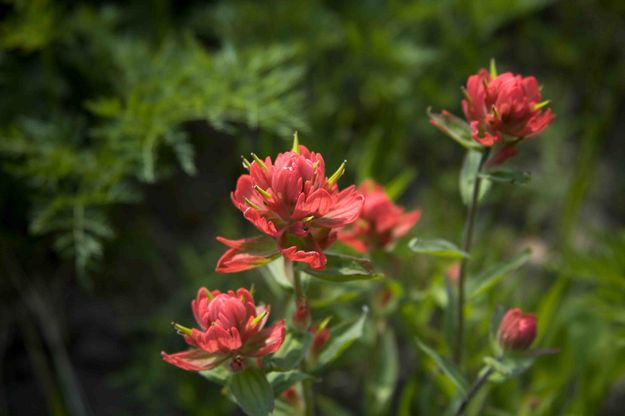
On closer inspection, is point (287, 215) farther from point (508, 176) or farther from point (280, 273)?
point (508, 176)

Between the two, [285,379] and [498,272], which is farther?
[498,272]

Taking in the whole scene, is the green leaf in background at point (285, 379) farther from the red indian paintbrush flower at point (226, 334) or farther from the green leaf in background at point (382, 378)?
the green leaf in background at point (382, 378)

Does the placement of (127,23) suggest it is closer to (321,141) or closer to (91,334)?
(321,141)

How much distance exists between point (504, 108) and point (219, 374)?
0.46 metres

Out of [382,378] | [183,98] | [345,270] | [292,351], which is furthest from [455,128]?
[183,98]

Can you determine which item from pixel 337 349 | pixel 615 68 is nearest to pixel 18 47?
pixel 337 349

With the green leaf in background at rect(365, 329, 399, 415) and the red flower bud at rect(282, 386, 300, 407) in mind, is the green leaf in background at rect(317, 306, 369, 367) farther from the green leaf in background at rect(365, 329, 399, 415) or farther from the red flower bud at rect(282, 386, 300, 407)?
the green leaf in background at rect(365, 329, 399, 415)

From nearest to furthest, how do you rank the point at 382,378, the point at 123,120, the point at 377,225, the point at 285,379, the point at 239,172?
the point at 285,379, the point at 377,225, the point at 382,378, the point at 123,120, the point at 239,172

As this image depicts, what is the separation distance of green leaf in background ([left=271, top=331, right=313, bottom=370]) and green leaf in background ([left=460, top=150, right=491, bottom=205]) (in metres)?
0.29

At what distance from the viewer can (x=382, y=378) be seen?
132 cm

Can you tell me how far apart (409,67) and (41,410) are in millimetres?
1178

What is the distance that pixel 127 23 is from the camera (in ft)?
6.43

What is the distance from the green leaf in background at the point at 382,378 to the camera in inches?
51.3

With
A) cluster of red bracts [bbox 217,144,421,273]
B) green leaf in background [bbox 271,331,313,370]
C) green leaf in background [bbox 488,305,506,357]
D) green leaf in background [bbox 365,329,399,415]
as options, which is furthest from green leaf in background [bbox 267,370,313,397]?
green leaf in background [bbox 365,329,399,415]
